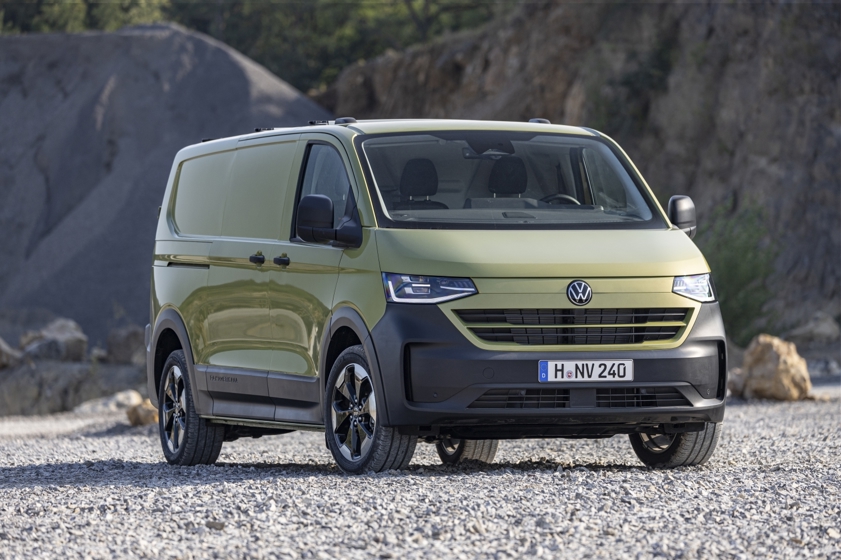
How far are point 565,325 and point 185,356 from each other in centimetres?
344

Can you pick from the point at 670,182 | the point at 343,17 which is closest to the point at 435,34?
the point at 343,17

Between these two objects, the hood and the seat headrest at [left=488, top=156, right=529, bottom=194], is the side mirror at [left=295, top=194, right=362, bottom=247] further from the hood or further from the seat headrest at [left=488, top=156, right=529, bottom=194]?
the seat headrest at [left=488, top=156, right=529, bottom=194]

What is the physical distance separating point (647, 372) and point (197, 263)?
11.9 ft

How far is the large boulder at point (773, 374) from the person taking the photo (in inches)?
669

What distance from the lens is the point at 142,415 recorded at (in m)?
18.4

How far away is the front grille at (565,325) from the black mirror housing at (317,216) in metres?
1.04

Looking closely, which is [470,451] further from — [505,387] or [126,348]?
[126,348]

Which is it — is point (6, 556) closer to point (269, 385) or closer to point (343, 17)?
point (269, 385)

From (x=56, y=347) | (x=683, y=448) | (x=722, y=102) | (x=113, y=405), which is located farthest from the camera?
(x=722, y=102)

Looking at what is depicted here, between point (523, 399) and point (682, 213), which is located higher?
point (682, 213)

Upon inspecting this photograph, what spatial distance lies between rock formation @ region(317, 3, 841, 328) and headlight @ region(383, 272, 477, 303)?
63.9 feet

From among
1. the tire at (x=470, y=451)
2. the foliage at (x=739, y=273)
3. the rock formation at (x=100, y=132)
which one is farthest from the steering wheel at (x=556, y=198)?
the rock formation at (x=100, y=132)

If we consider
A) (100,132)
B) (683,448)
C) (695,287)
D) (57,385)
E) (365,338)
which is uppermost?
(695,287)

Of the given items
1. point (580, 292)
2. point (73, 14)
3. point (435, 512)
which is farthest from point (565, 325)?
point (73, 14)
